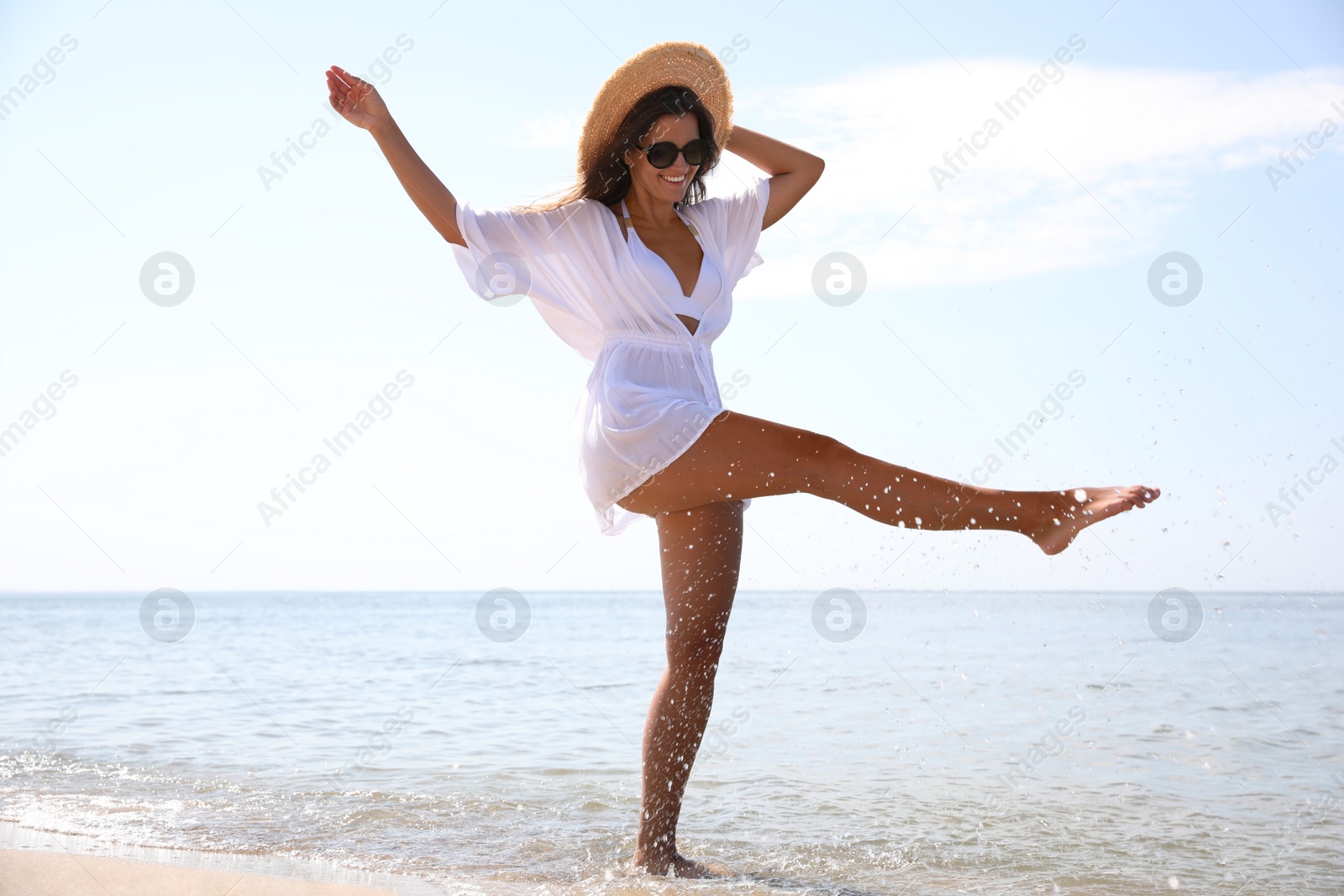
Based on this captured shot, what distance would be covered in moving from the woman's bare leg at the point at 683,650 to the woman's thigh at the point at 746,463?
0.17 metres

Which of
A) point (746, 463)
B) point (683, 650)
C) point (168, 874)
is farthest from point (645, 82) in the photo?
point (168, 874)

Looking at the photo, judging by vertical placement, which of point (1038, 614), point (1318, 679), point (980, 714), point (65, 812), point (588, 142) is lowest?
point (65, 812)

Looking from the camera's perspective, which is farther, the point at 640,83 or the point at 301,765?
the point at 301,765

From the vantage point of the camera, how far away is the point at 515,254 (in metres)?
2.75

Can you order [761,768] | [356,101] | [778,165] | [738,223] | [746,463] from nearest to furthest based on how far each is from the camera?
[746,463] < [356,101] < [738,223] < [778,165] < [761,768]

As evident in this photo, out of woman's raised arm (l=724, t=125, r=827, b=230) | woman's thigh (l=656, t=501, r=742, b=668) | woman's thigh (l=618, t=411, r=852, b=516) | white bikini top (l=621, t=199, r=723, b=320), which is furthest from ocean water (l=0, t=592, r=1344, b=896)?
woman's raised arm (l=724, t=125, r=827, b=230)

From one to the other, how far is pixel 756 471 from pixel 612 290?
655 millimetres

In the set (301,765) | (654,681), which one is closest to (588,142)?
(301,765)

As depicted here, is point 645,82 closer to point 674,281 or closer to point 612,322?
point 674,281

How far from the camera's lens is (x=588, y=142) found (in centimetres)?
291

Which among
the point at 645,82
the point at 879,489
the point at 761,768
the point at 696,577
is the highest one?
the point at 645,82

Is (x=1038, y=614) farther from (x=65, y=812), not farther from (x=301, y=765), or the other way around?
(x=65, y=812)

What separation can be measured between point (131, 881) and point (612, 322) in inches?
71.0

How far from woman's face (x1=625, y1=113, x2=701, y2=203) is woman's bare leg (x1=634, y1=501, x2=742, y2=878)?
2.78ft
